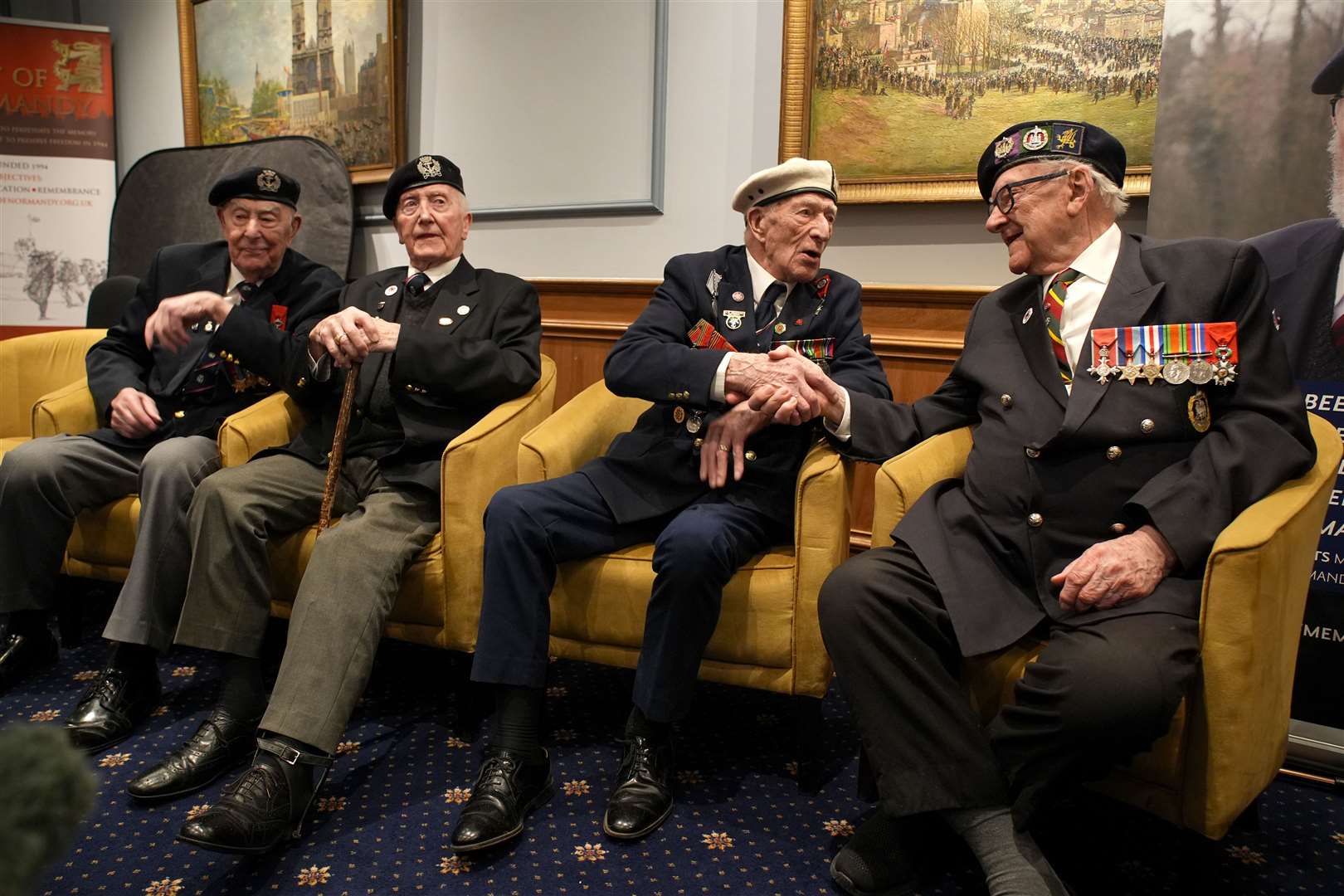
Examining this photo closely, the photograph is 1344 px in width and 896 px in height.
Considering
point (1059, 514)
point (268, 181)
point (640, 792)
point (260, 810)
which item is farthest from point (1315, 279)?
point (268, 181)

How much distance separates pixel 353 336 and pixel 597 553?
79 cm

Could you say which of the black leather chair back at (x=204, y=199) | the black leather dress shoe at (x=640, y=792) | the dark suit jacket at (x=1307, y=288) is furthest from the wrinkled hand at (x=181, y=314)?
the dark suit jacket at (x=1307, y=288)

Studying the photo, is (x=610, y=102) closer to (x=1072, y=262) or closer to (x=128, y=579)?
(x=1072, y=262)

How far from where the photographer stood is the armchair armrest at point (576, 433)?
2305mm

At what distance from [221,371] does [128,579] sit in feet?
2.28

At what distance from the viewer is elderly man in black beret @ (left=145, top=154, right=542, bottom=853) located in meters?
1.88

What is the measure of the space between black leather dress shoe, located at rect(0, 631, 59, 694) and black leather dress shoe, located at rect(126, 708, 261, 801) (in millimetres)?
781

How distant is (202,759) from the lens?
6.59ft

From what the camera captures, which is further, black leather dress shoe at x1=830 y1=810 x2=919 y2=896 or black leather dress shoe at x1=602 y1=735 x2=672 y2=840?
black leather dress shoe at x1=602 y1=735 x2=672 y2=840

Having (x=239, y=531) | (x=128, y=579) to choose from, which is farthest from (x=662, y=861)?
(x=128, y=579)

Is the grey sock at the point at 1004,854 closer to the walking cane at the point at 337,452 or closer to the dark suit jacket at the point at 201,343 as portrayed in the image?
the walking cane at the point at 337,452

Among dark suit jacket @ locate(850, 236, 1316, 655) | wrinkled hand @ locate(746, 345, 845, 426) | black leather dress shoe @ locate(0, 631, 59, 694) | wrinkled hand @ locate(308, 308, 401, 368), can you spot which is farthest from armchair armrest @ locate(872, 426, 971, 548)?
black leather dress shoe @ locate(0, 631, 59, 694)

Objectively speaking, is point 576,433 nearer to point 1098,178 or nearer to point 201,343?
point 201,343

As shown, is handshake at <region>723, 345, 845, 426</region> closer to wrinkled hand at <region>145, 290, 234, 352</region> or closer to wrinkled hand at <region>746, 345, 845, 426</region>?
wrinkled hand at <region>746, 345, 845, 426</region>
